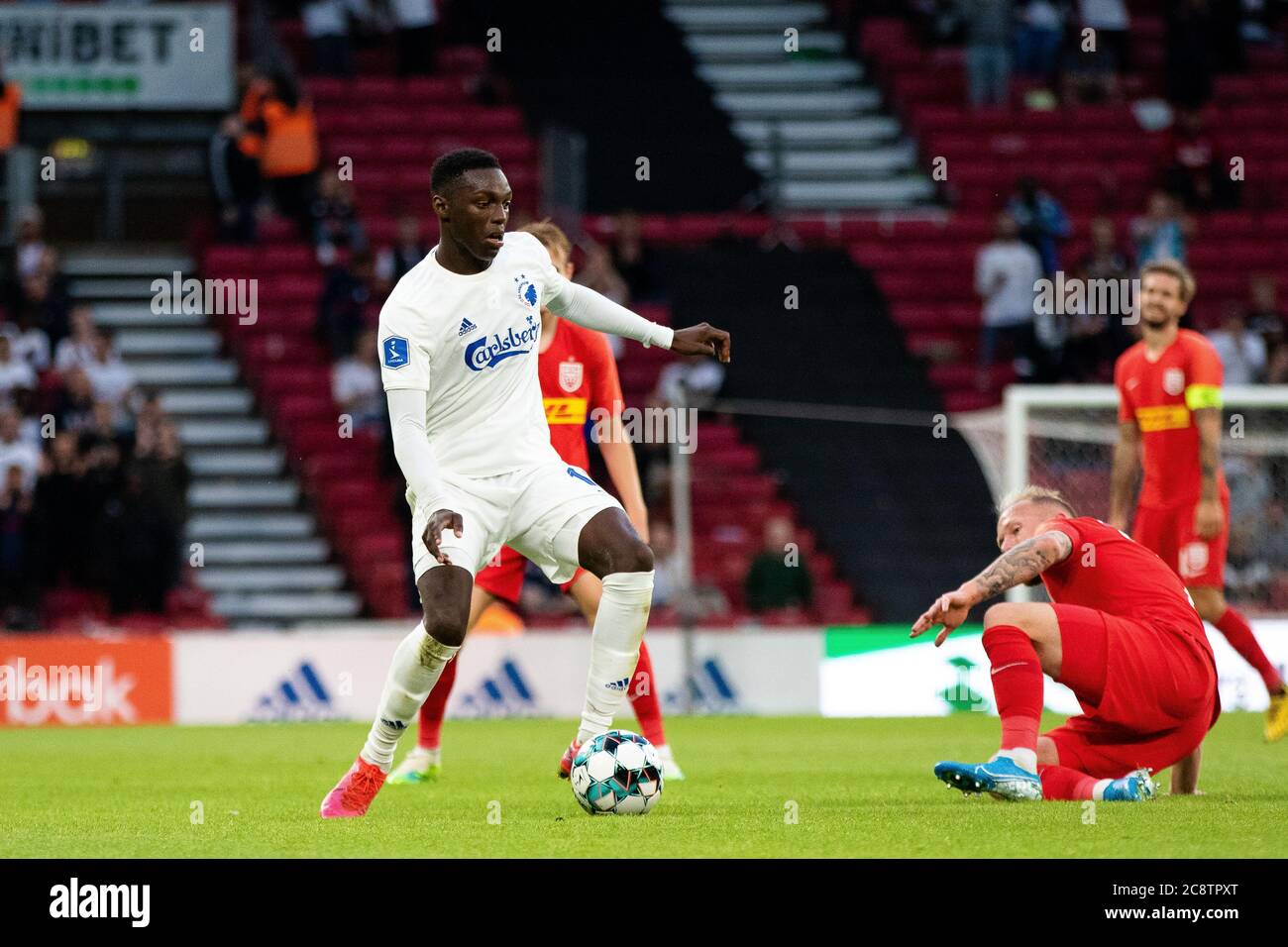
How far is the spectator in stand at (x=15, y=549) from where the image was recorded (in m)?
16.8

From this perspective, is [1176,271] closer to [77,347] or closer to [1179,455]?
[1179,455]

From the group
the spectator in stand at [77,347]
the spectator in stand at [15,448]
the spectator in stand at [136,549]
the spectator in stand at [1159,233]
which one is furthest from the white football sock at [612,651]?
the spectator in stand at [1159,233]

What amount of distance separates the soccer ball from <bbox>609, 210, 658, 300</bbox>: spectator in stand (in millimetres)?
12019

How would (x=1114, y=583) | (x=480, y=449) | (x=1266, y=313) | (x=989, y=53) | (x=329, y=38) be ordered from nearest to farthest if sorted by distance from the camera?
(x=480, y=449), (x=1114, y=583), (x=1266, y=313), (x=329, y=38), (x=989, y=53)

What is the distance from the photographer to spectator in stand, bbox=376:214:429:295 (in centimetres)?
1880

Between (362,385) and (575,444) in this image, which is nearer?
(575,444)

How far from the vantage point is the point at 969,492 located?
61.4 feet

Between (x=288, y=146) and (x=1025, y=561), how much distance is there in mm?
13812

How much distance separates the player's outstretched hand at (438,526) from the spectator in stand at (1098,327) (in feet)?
41.6

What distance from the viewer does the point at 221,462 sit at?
19.6 meters

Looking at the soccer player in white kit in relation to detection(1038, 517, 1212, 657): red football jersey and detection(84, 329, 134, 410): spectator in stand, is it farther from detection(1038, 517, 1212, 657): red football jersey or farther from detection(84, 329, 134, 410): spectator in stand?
detection(84, 329, 134, 410): spectator in stand

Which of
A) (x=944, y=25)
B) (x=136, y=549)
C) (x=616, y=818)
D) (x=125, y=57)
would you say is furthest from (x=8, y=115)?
(x=616, y=818)

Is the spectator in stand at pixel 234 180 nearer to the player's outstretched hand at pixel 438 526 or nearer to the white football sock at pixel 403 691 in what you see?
the white football sock at pixel 403 691

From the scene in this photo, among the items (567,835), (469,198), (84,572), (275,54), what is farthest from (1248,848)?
(275,54)
